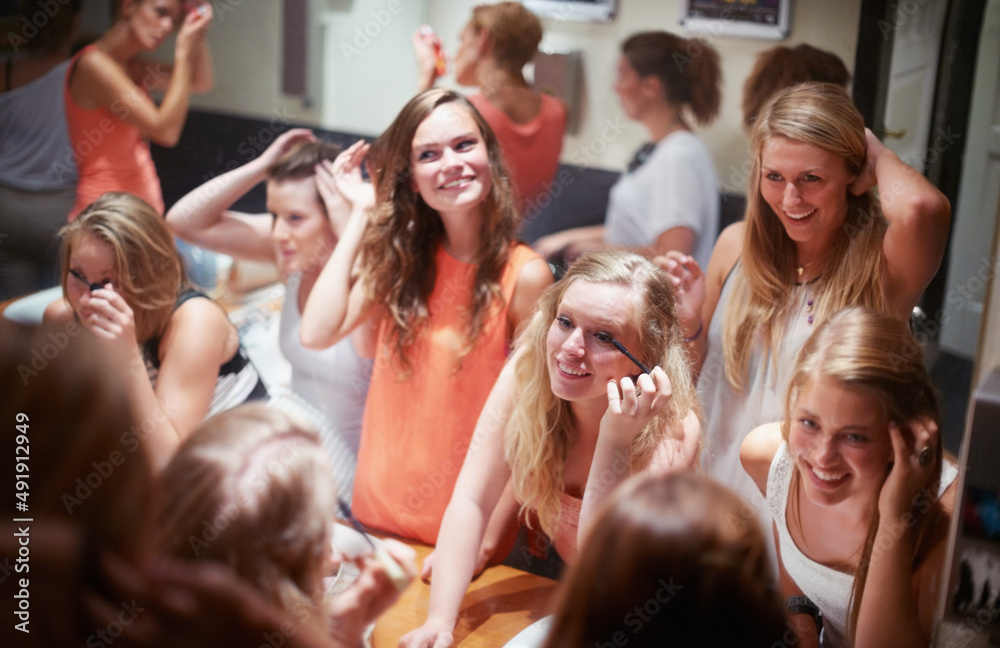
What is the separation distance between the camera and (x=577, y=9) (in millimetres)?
2182

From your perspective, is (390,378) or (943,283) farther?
(390,378)

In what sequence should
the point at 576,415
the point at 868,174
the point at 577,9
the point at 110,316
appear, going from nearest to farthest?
1. the point at 868,174
2. the point at 576,415
3. the point at 577,9
4. the point at 110,316

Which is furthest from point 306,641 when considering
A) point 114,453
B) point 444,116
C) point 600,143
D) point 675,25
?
point 675,25

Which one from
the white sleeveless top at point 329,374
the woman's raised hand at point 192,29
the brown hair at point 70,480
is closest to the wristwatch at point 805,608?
the brown hair at point 70,480

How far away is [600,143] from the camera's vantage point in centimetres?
222

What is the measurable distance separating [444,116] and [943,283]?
1168mm

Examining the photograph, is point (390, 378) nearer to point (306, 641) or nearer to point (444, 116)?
point (444, 116)

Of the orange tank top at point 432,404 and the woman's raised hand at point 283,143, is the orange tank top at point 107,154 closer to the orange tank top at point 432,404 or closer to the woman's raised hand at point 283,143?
the woman's raised hand at point 283,143

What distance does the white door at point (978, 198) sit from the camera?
1.78 meters

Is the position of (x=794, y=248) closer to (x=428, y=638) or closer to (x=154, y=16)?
(x=428, y=638)

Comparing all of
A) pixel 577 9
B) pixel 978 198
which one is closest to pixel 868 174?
pixel 978 198

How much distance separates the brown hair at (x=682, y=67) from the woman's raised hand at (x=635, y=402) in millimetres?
793

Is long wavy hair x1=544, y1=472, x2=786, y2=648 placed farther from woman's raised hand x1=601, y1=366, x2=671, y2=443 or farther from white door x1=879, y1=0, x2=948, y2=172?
white door x1=879, y1=0, x2=948, y2=172

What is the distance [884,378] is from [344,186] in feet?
4.91
